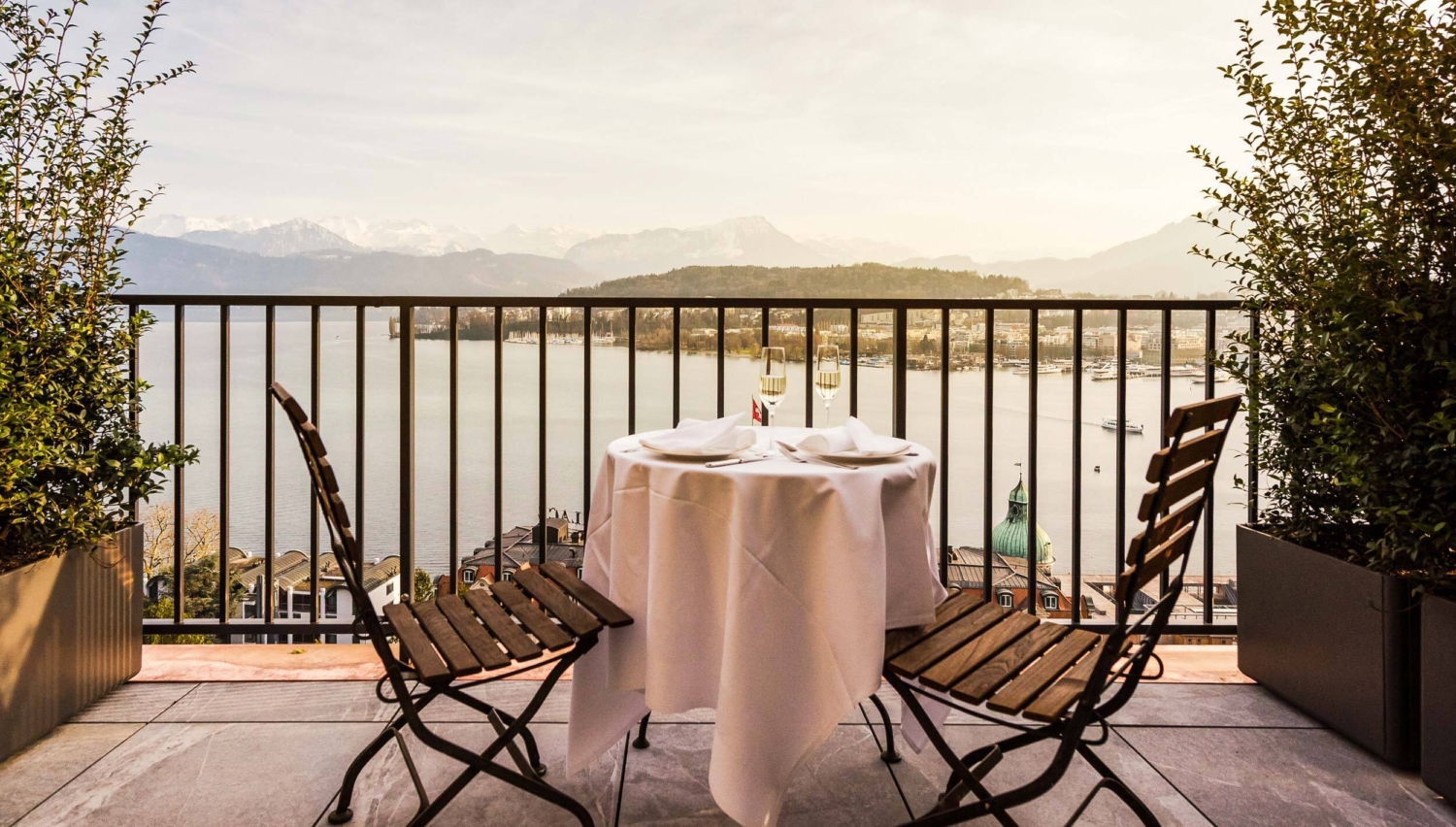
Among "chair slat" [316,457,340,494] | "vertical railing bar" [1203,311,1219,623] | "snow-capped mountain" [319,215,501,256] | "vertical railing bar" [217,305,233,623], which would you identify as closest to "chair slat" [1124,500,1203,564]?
"vertical railing bar" [1203,311,1219,623]

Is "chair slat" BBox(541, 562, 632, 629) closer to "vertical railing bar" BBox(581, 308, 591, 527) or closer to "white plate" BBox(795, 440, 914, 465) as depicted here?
"white plate" BBox(795, 440, 914, 465)

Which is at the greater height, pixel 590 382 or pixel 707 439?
pixel 590 382

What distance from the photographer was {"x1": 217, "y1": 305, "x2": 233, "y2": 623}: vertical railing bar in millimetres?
2539

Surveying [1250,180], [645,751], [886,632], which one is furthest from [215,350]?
[1250,180]

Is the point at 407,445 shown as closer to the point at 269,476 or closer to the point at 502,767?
the point at 269,476

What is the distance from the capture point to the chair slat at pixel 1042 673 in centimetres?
129

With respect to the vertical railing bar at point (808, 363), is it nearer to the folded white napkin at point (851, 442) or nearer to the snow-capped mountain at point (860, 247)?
the folded white napkin at point (851, 442)

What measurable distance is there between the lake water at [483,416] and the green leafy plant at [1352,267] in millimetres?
298

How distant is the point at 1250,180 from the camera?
2.22 meters

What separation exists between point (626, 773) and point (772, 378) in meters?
1.05

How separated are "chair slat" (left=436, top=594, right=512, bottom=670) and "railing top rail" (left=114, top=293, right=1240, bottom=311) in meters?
1.13

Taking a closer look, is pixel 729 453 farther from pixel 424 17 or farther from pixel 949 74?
pixel 949 74

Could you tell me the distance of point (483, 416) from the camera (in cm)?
277

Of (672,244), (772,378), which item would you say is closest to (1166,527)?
(772,378)
